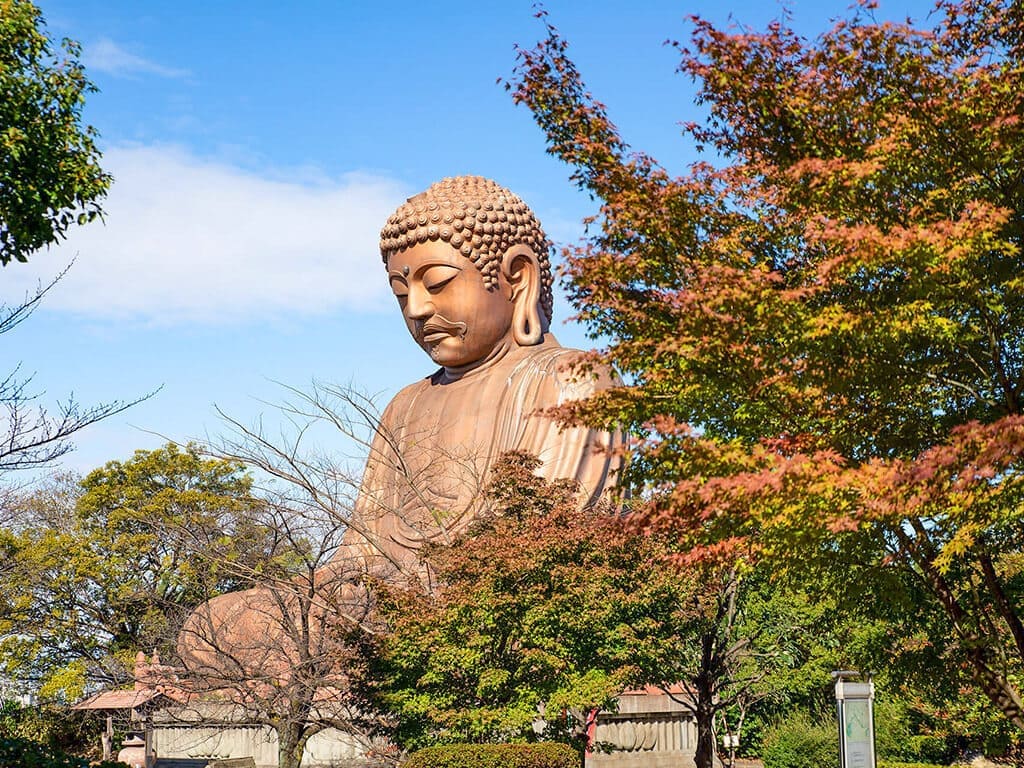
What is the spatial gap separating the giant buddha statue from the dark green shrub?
540cm

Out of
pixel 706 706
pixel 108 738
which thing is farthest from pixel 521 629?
pixel 108 738

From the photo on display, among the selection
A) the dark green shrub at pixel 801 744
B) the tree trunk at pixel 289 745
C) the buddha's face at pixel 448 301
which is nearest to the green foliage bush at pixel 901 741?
the dark green shrub at pixel 801 744

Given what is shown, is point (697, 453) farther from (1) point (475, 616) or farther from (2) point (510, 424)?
(2) point (510, 424)

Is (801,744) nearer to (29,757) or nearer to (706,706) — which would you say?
(706,706)

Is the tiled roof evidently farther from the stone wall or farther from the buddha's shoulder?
the buddha's shoulder

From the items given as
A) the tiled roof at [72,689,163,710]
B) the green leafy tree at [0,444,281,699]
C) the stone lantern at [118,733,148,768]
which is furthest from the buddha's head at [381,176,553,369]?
the stone lantern at [118,733,148,768]

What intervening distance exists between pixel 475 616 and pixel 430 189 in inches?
318

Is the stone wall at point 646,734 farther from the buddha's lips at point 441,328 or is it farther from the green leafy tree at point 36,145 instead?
the green leafy tree at point 36,145

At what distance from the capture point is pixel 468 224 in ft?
56.2

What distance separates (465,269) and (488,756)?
7889mm

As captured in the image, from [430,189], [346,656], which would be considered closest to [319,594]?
[346,656]

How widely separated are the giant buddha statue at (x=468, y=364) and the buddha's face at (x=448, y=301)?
1cm

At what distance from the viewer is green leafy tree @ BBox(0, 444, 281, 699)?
2200cm

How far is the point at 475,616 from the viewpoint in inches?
452
